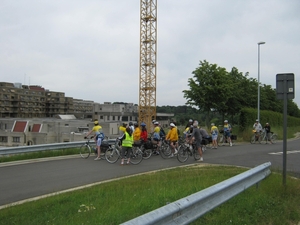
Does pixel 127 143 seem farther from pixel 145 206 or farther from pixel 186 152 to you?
pixel 145 206

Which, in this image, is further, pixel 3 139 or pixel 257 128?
pixel 3 139

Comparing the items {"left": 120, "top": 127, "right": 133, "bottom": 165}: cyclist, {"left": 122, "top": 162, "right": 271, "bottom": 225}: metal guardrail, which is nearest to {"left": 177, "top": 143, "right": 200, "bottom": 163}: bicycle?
{"left": 120, "top": 127, "right": 133, "bottom": 165}: cyclist

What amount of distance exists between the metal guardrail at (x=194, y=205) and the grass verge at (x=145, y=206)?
30cm

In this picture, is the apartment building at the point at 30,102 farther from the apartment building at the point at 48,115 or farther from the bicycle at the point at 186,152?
the bicycle at the point at 186,152

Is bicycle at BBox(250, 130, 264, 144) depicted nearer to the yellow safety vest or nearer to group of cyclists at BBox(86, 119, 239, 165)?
group of cyclists at BBox(86, 119, 239, 165)

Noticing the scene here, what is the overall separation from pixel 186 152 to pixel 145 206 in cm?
867

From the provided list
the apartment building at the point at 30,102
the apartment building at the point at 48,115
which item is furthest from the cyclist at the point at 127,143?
the apartment building at the point at 30,102

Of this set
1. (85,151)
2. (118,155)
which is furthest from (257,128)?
(85,151)

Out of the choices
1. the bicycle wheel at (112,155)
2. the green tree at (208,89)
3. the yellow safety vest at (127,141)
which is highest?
the green tree at (208,89)

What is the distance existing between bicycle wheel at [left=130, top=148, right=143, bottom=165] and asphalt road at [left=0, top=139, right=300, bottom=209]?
0.72 feet

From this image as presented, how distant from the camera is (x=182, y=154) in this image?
1418 cm

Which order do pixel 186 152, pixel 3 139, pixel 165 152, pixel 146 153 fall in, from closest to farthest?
pixel 186 152
pixel 146 153
pixel 165 152
pixel 3 139

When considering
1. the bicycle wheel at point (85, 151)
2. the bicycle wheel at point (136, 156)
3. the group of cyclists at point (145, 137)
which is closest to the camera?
the group of cyclists at point (145, 137)

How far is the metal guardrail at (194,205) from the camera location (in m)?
3.72
